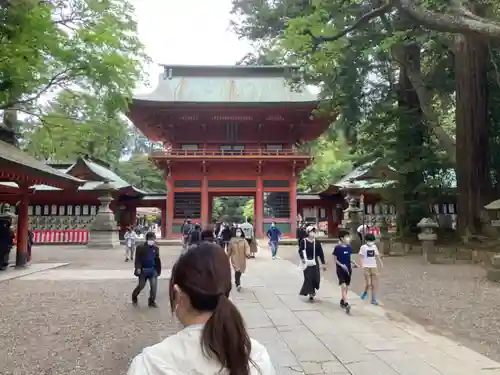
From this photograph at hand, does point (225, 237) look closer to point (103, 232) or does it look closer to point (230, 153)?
point (103, 232)

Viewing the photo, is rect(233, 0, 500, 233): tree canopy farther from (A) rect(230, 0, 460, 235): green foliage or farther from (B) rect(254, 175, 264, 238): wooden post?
(B) rect(254, 175, 264, 238): wooden post

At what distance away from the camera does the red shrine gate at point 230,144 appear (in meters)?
24.8

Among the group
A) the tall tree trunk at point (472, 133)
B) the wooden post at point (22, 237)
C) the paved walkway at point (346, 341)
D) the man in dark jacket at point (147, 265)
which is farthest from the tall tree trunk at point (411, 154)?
the wooden post at point (22, 237)

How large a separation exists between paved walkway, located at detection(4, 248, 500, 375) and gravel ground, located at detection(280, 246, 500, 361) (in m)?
0.37

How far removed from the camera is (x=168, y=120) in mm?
26156

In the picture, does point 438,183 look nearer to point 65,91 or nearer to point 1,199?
point 65,91

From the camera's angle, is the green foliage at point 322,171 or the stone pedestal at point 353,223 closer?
the stone pedestal at point 353,223

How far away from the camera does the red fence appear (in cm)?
2333

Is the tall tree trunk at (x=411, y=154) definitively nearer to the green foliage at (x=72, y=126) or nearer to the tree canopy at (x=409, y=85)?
the tree canopy at (x=409, y=85)

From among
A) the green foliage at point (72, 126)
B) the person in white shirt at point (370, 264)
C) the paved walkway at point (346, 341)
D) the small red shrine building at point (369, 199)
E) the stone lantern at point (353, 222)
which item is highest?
the green foliage at point (72, 126)

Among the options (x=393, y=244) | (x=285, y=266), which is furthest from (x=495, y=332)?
(x=393, y=244)

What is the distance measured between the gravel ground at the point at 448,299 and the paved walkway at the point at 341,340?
37 cm

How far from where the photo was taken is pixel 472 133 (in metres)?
14.5

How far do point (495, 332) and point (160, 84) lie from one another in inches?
1025
